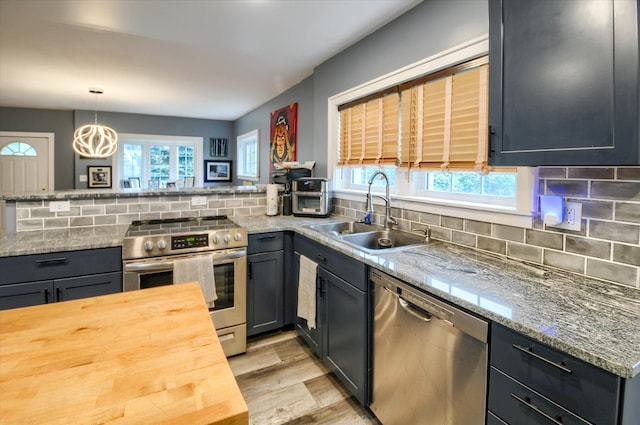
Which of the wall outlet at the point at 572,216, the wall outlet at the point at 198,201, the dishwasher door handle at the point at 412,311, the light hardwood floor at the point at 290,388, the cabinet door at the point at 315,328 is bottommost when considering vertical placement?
the light hardwood floor at the point at 290,388

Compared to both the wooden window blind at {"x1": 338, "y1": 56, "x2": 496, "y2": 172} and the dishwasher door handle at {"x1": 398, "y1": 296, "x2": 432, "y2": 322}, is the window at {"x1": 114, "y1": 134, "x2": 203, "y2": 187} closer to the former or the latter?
the wooden window blind at {"x1": 338, "y1": 56, "x2": 496, "y2": 172}

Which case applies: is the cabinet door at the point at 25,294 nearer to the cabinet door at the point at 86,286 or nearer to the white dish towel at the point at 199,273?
the cabinet door at the point at 86,286

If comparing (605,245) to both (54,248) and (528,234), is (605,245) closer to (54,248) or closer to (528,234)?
(528,234)

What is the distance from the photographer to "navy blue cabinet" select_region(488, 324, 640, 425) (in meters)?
0.84

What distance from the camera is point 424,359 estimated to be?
141 centimetres

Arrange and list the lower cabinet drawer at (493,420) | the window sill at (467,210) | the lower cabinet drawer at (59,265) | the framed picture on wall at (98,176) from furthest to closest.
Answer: the framed picture on wall at (98,176), the lower cabinet drawer at (59,265), the window sill at (467,210), the lower cabinet drawer at (493,420)

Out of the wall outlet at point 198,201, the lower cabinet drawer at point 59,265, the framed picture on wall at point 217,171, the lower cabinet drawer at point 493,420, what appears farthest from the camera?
the framed picture on wall at point 217,171

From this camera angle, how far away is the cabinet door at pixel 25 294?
1.90 meters

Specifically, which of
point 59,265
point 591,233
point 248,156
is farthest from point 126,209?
point 248,156

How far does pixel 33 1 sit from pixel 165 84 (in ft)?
6.93

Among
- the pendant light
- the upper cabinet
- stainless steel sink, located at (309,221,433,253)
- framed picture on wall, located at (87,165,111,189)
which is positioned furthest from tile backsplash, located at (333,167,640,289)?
framed picture on wall, located at (87,165,111,189)

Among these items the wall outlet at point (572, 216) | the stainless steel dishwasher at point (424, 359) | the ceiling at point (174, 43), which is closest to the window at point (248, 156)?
the ceiling at point (174, 43)

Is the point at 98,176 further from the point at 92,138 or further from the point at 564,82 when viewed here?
the point at 564,82

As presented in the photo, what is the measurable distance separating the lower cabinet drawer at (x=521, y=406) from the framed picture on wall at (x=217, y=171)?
267 inches
